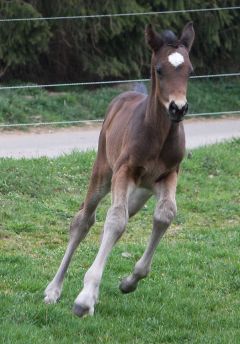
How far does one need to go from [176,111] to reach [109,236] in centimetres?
101

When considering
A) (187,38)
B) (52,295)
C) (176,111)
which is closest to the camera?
(176,111)

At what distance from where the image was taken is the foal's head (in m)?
6.18

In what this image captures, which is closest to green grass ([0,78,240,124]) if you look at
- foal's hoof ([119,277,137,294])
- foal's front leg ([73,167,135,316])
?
foal's hoof ([119,277,137,294])

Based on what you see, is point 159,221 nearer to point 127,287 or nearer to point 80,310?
point 127,287

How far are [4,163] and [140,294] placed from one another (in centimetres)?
485

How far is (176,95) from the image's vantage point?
6195mm

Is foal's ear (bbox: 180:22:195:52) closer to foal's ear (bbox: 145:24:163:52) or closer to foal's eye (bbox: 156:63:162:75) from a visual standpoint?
foal's ear (bbox: 145:24:163:52)

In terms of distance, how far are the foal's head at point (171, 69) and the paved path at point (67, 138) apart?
663 centimetres

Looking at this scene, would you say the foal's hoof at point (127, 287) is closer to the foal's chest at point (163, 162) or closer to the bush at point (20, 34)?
the foal's chest at point (163, 162)

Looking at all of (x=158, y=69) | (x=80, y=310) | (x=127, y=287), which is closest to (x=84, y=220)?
(x=127, y=287)

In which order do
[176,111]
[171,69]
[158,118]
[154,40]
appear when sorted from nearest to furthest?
[176,111]
[171,69]
[154,40]
[158,118]

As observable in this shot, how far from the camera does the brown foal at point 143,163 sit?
20.7 feet

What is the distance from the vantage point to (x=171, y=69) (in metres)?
6.30

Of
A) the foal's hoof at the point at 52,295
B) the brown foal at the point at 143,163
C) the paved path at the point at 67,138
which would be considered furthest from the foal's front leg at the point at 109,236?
the paved path at the point at 67,138
